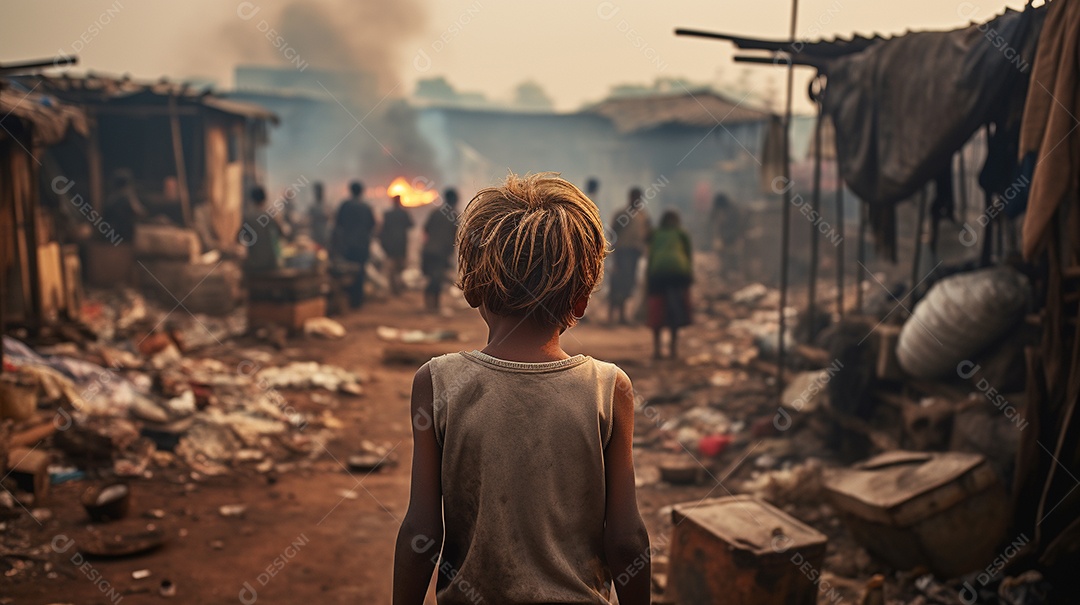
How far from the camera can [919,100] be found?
18.7ft

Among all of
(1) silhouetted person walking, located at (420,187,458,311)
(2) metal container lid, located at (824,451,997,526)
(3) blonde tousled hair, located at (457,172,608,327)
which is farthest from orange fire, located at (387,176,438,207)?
(3) blonde tousled hair, located at (457,172,608,327)

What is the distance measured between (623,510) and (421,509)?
44 centimetres

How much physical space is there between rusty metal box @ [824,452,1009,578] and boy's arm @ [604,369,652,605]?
2.77 metres

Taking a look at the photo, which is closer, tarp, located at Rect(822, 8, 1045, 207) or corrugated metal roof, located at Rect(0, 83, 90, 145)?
tarp, located at Rect(822, 8, 1045, 207)

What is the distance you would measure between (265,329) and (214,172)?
24.7ft

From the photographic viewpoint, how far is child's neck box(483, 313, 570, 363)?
1755 millimetres

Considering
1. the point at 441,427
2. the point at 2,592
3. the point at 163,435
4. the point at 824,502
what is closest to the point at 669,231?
the point at 824,502

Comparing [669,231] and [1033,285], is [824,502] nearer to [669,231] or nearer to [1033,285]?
[1033,285]

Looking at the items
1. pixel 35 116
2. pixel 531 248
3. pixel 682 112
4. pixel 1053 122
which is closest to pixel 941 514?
pixel 1053 122

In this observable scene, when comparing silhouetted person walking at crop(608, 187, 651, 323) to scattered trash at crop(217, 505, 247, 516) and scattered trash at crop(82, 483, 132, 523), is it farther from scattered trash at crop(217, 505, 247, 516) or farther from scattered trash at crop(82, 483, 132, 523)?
scattered trash at crop(82, 483, 132, 523)

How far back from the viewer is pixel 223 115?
58.1 feet

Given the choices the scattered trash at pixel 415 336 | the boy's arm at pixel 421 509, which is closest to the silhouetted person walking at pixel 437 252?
the scattered trash at pixel 415 336

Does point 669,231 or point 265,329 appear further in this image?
point 265,329

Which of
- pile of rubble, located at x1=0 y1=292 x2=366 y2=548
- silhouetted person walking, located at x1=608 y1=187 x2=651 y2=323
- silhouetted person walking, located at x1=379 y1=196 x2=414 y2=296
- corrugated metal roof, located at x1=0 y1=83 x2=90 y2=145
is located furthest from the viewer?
silhouetted person walking, located at x1=379 y1=196 x2=414 y2=296
